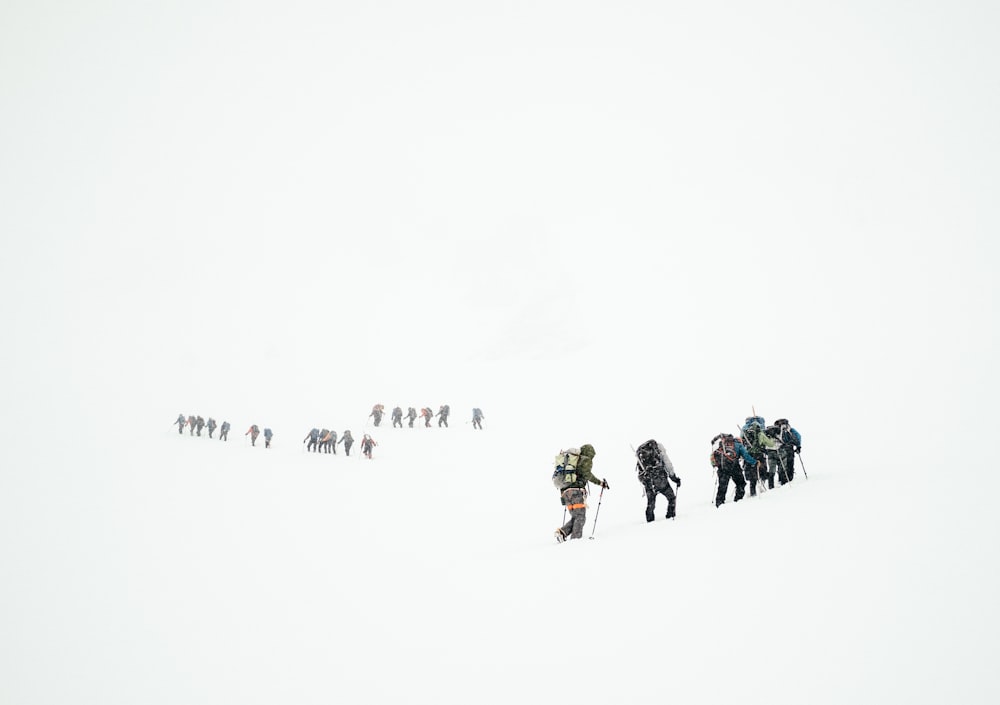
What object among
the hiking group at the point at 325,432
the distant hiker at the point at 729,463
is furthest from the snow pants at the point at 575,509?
the hiking group at the point at 325,432

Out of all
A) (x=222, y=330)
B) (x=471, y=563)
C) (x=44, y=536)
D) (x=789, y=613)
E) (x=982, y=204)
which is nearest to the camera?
(x=789, y=613)

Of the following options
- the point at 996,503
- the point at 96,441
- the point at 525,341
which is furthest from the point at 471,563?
the point at 525,341

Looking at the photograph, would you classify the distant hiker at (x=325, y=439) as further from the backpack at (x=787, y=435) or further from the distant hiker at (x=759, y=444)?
the backpack at (x=787, y=435)

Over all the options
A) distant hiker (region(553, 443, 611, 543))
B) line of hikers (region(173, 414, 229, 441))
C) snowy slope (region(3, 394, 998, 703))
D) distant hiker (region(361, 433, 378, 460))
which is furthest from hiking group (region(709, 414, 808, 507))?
line of hikers (region(173, 414, 229, 441))

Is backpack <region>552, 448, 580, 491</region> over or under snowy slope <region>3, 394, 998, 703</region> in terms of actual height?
over

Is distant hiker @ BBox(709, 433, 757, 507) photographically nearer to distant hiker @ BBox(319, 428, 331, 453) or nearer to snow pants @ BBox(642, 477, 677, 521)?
snow pants @ BBox(642, 477, 677, 521)

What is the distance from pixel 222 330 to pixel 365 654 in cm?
7376

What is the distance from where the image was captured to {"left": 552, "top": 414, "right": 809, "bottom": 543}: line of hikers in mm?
8180

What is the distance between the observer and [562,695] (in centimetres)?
322

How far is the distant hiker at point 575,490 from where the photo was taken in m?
8.13

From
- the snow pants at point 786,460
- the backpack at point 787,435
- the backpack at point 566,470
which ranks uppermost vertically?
the backpack at point 787,435

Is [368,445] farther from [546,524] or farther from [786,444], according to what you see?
[786,444]

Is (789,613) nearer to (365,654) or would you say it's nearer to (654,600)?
(654,600)

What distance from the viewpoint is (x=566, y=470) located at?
8.30 metres
